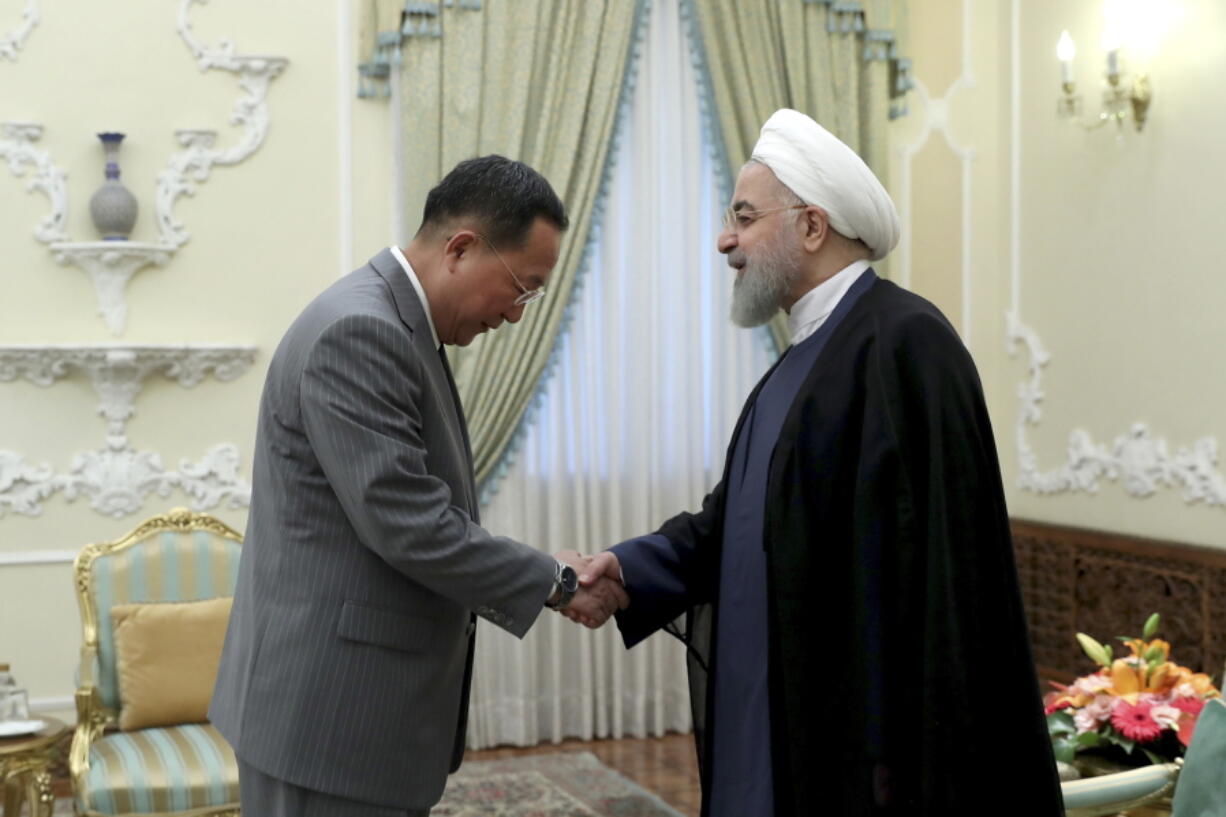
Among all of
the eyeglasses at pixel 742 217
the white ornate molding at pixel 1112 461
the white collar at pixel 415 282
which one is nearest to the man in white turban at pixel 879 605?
the eyeglasses at pixel 742 217

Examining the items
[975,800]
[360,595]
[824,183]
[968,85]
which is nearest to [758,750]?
[975,800]

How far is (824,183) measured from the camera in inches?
105

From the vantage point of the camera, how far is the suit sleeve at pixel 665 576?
289 cm

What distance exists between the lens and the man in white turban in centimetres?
232

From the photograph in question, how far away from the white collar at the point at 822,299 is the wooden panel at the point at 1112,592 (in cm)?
253

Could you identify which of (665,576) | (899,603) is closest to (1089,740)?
(899,603)

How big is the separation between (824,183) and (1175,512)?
3.26 m

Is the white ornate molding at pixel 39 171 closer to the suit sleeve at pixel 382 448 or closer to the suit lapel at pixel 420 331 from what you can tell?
the suit lapel at pixel 420 331

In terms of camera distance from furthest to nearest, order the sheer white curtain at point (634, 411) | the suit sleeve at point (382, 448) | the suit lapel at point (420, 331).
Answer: the sheer white curtain at point (634, 411) < the suit lapel at point (420, 331) < the suit sleeve at point (382, 448)

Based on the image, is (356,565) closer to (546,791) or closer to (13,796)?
(13,796)

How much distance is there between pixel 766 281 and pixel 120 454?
11.3 feet

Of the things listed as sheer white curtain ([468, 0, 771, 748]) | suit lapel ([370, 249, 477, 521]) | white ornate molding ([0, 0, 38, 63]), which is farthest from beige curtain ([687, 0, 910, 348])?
suit lapel ([370, 249, 477, 521])

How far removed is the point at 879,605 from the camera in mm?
2357

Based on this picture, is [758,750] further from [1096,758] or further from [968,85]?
[968,85]
